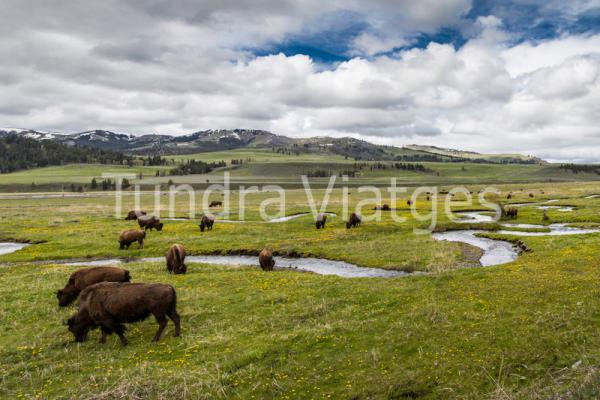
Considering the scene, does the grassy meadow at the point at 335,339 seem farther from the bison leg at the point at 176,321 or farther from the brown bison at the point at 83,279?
the brown bison at the point at 83,279

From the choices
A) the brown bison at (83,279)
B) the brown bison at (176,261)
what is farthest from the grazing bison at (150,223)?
the brown bison at (83,279)

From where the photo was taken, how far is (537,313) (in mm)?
14961

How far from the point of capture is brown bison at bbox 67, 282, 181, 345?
14734 mm

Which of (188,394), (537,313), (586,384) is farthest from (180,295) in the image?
(586,384)

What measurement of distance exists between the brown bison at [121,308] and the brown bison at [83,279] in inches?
220

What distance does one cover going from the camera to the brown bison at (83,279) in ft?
66.1

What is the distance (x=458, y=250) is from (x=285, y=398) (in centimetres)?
2769

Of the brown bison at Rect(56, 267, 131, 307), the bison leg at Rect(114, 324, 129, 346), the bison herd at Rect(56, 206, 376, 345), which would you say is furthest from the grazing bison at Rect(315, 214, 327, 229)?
the bison leg at Rect(114, 324, 129, 346)

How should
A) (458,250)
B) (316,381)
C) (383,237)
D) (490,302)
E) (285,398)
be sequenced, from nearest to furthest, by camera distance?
1. (285,398)
2. (316,381)
3. (490,302)
4. (458,250)
5. (383,237)

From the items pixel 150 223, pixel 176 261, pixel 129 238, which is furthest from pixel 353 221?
pixel 176 261

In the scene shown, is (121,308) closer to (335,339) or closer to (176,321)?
(176,321)

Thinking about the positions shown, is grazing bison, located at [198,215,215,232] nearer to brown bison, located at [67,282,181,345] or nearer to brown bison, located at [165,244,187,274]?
brown bison, located at [165,244,187,274]

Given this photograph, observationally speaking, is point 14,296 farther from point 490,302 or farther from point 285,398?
point 490,302

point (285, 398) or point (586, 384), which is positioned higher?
point (586, 384)
